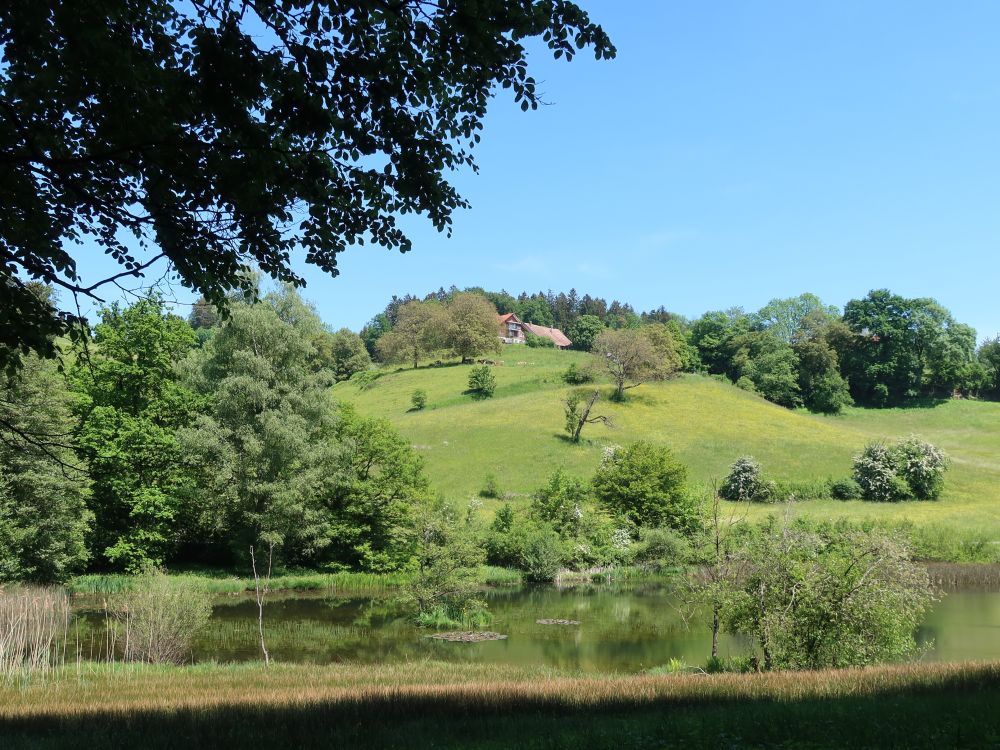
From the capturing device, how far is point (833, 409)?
279 ft

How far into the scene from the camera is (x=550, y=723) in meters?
8.36

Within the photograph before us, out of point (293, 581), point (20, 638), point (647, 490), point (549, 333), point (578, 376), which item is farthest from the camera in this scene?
point (549, 333)

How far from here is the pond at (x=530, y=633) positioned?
21.7 meters

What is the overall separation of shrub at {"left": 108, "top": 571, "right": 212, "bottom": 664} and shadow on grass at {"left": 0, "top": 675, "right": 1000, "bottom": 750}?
34.8 ft

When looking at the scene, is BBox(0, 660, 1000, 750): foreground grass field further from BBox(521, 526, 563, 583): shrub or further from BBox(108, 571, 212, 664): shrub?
BBox(521, 526, 563, 583): shrub

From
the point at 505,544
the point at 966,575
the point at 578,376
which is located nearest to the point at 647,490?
the point at 505,544

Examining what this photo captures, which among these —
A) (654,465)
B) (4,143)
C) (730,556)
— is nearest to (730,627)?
(730,556)

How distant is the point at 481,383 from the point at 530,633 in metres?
53.9

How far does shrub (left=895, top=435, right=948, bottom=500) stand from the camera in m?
52.9

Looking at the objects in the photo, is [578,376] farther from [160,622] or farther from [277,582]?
[160,622]

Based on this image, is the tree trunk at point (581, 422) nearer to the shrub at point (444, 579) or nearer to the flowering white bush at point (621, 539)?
the flowering white bush at point (621, 539)

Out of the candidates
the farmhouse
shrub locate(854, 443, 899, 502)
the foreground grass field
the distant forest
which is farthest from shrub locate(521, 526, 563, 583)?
the farmhouse

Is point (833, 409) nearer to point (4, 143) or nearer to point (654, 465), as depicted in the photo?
point (654, 465)

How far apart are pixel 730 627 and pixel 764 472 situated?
43.1m
